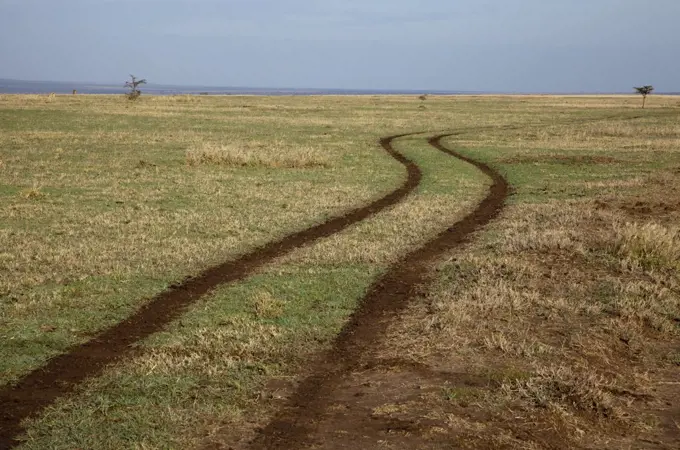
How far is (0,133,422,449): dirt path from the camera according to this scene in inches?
272

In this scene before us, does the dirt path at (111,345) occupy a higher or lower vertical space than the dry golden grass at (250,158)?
lower

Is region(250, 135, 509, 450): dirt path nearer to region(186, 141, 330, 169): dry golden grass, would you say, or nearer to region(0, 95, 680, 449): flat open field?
region(0, 95, 680, 449): flat open field

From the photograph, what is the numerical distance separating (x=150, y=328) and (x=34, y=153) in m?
22.6

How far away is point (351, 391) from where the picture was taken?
7195 millimetres

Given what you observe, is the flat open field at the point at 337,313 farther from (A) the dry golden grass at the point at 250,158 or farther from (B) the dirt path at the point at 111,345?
(A) the dry golden grass at the point at 250,158

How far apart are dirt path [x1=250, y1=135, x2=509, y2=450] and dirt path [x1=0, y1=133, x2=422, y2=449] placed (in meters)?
2.45

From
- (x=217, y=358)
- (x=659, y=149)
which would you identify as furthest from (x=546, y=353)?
(x=659, y=149)

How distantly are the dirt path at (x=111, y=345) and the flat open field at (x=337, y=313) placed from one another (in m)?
0.04

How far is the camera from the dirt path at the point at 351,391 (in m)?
6.14

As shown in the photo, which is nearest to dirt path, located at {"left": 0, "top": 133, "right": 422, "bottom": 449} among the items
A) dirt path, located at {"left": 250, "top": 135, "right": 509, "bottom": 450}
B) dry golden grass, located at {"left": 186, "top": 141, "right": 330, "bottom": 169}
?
dirt path, located at {"left": 250, "top": 135, "right": 509, "bottom": 450}

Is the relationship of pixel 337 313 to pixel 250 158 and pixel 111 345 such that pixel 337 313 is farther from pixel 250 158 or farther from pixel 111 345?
pixel 250 158

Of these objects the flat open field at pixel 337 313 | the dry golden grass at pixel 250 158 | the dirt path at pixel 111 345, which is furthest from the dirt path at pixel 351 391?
the dry golden grass at pixel 250 158

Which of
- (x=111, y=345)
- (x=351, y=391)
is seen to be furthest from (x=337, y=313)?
(x=111, y=345)

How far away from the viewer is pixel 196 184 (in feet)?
71.4
